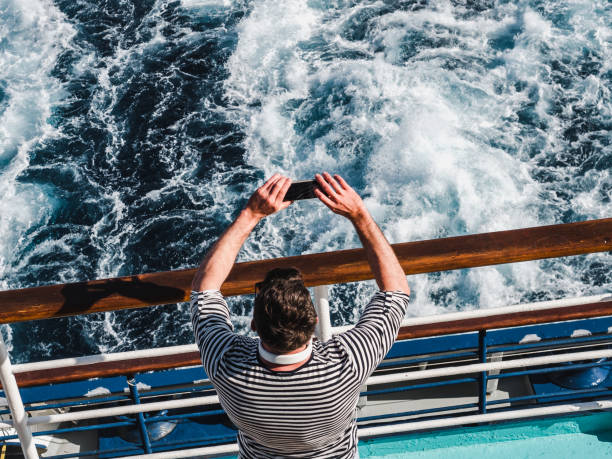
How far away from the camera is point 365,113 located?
9305 millimetres

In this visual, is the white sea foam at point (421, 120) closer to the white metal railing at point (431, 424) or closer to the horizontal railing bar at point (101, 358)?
the white metal railing at point (431, 424)

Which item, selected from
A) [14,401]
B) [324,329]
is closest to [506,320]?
[324,329]

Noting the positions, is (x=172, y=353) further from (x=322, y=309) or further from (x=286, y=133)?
(x=286, y=133)

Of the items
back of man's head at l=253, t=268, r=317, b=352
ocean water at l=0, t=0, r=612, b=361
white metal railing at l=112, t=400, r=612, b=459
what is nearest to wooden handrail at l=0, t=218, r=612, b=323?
back of man's head at l=253, t=268, r=317, b=352

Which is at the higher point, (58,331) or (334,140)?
(334,140)

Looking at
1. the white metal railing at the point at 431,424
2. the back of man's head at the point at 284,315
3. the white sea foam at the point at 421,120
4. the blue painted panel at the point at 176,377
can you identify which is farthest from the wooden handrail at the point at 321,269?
the white sea foam at the point at 421,120

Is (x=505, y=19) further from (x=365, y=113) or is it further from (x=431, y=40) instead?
(x=365, y=113)

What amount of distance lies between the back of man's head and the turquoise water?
1.46m

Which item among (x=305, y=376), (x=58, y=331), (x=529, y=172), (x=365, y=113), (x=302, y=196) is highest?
(x=302, y=196)

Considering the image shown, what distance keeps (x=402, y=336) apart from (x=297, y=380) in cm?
87

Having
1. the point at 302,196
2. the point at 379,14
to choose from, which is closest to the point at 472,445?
the point at 302,196

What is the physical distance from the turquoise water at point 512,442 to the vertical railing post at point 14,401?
1.21m

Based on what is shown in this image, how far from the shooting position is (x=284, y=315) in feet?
4.41

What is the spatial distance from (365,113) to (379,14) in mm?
2157
